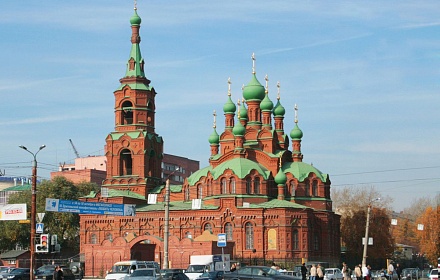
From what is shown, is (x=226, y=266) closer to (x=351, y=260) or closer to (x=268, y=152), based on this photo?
(x=268, y=152)

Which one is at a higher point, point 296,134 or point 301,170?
point 296,134

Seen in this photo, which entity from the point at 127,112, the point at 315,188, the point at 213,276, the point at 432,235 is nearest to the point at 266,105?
the point at 315,188

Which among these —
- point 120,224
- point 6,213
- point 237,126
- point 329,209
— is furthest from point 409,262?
point 6,213

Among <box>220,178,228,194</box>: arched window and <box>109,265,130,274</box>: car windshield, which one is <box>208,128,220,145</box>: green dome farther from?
<box>109,265,130,274</box>: car windshield

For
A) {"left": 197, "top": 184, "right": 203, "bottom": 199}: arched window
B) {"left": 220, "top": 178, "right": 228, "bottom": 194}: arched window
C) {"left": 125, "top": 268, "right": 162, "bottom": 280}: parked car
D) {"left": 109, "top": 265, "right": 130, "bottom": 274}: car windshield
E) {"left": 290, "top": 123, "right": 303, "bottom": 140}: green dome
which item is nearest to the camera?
{"left": 125, "top": 268, "right": 162, "bottom": 280}: parked car

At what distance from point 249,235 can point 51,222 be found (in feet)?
81.7

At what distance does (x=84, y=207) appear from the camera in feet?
184

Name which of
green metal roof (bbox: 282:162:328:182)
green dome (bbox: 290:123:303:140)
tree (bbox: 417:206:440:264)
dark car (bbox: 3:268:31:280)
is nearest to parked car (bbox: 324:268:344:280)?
dark car (bbox: 3:268:31:280)

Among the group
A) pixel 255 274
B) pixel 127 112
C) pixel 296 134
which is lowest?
pixel 255 274

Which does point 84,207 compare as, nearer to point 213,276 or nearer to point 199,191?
point 213,276

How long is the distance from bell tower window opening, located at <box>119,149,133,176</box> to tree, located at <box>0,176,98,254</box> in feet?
29.4

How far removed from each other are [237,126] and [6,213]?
3327 centimetres

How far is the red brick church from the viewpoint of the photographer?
76062 mm

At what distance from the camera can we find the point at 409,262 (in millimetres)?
111625
